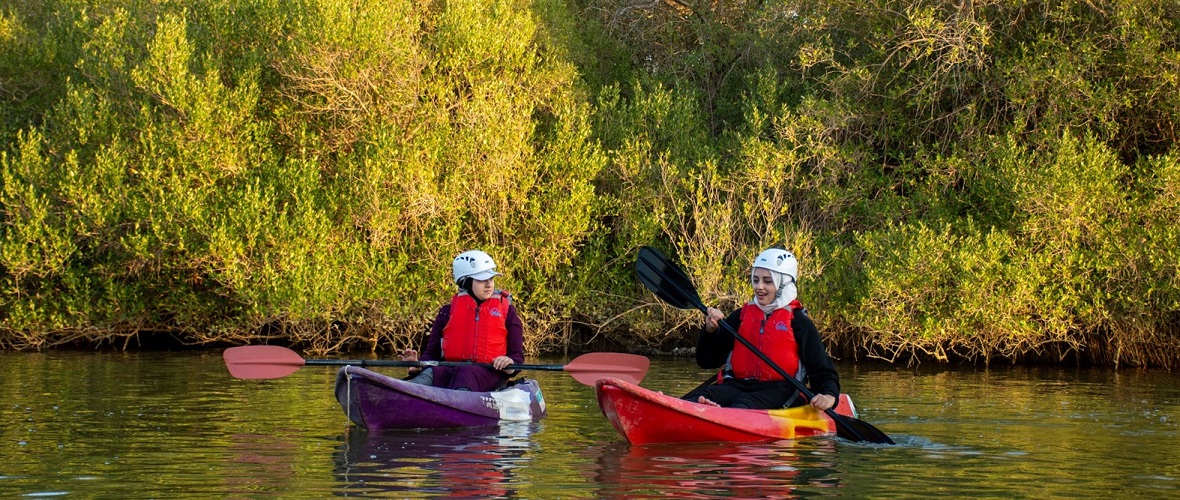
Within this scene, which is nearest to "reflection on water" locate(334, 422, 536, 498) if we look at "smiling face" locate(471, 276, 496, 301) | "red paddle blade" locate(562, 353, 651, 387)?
"red paddle blade" locate(562, 353, 651, 387)

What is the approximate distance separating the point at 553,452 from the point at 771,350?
160 cm

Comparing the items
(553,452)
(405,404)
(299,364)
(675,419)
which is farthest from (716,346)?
(299,364)

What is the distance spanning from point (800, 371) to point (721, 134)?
10548 millimetres

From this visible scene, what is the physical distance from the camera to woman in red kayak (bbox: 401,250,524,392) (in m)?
9.77

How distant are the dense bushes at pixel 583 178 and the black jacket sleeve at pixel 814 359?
23.2ft

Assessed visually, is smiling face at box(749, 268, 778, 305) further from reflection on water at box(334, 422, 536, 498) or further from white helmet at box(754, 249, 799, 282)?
reflection on water at box(334, 422, 536, 498)

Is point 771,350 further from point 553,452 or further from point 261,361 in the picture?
point 261,361

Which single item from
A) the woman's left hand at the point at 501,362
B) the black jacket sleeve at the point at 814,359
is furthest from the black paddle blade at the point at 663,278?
the woman's left hand at the point at 501,362

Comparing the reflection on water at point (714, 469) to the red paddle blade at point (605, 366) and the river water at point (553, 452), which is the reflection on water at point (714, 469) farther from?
the red paddle blade at point (605, 366)

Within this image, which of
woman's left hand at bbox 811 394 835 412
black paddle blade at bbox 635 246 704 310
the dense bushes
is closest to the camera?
woman's left hand at bbox 811 394 835 412

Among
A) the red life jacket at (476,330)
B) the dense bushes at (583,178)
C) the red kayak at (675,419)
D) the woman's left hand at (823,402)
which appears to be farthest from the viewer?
the dense bushes at (583,178)

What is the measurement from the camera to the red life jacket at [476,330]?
9.77 meters

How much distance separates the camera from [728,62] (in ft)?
66.1

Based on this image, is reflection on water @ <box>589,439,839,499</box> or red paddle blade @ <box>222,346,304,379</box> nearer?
reflection on water @ <box>589,439,839,499</box>
